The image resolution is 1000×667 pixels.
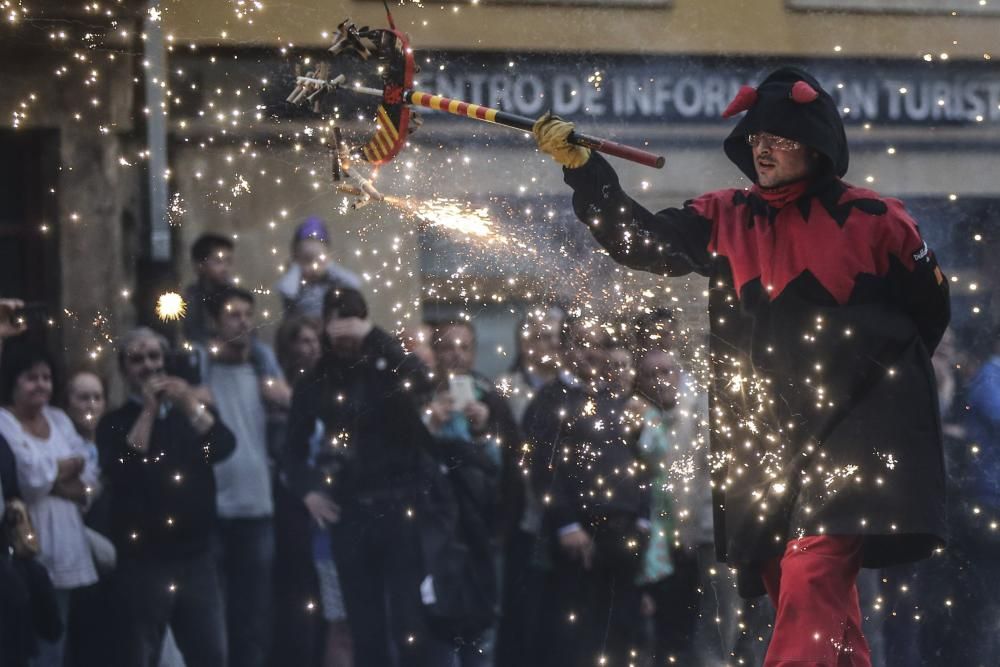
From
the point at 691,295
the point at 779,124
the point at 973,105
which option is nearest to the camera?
the point at 779,124

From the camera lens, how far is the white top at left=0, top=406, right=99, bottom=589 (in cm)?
358

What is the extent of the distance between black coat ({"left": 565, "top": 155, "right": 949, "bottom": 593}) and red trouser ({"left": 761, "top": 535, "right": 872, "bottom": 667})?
0.05 meters

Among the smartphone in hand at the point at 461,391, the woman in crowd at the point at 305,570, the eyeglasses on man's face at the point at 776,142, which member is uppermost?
the eyeglasses on man's face at the point at 776,142

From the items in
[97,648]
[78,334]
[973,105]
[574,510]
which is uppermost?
[973,105]

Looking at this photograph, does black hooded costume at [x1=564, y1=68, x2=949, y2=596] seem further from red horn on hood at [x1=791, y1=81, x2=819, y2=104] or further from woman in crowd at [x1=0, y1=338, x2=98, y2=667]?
woman in crowd at [x1=0, y1=338, x2=98, y2=667]

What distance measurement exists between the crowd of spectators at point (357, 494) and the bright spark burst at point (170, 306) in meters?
0.02

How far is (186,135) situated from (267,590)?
4.16ft

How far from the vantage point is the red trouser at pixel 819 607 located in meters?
2.75

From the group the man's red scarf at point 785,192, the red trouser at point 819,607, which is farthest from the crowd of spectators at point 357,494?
the red trouser at point 819,607

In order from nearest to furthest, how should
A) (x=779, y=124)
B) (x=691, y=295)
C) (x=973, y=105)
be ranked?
(x=779, y=124) < (x=691, y=295) < (x=973, y=105)

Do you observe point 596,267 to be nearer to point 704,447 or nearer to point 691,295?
point 691,295

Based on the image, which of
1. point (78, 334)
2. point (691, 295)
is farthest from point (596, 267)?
point (78, 334)

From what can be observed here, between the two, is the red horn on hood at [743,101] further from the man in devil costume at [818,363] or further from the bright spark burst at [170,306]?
the bright spark burst at [170,306]

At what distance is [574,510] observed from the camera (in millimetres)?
3627
